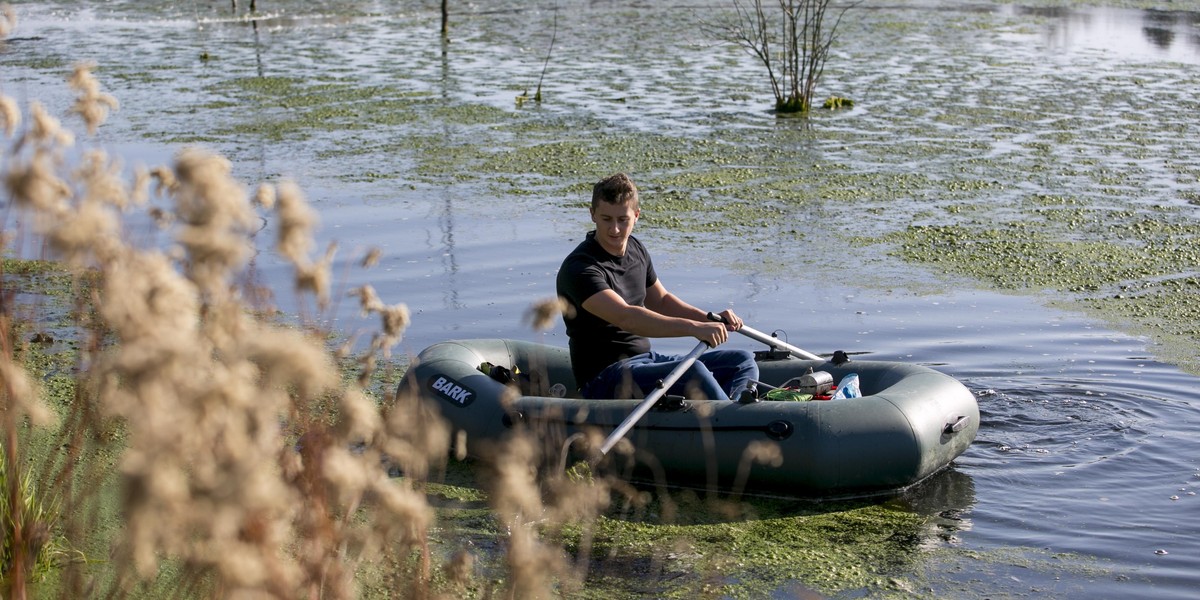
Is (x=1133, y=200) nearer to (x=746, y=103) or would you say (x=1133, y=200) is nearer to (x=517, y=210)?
(x=517, y=210)

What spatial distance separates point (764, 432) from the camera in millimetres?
5051

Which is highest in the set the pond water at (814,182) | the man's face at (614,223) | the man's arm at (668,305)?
the man's face at (614,223)

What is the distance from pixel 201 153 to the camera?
182 centimetres

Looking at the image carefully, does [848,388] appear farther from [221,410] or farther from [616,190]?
[221,410]

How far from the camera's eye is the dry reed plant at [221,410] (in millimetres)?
1518

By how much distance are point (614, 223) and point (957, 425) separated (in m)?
1.57

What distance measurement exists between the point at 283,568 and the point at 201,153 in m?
0.57

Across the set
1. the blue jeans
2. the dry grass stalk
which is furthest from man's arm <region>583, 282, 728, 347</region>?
the dry grass stalk

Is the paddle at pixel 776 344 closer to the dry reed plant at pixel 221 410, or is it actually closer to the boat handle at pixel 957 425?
the boat handle at pixel 957 425

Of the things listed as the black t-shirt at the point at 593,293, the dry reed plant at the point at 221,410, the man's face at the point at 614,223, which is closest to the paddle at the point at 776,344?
the black t-shirt at the point at 593,293

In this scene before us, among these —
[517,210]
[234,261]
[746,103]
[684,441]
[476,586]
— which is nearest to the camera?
[234,261]

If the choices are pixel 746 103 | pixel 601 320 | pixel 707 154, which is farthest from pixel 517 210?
pixel 746 103

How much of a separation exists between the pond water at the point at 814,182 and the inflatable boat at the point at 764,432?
0.26 meters

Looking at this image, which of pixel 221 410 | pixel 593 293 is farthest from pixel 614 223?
pixel 221 410
